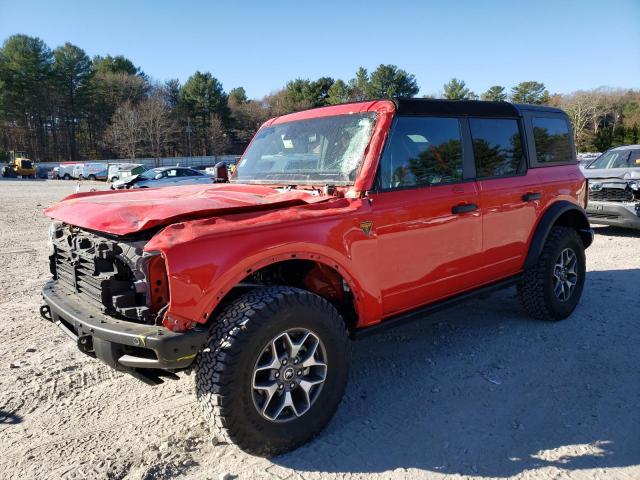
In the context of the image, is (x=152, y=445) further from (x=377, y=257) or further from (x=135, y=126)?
(x=135, y=126)

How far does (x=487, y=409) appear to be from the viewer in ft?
10.2

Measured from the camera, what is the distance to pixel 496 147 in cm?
407

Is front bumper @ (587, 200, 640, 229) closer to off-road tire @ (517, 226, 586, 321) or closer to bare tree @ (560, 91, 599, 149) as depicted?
off-road tire @ (517, 226, 586, 321)

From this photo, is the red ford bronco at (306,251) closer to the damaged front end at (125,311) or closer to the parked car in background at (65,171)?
the damaged front end at (125,311)

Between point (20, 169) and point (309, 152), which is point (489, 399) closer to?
point (309, 152)

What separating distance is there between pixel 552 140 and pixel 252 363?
3812 millimetres

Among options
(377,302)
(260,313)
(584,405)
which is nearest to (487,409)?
(584,405)

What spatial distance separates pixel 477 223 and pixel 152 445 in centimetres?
277

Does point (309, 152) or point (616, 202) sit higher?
point (309, 152)

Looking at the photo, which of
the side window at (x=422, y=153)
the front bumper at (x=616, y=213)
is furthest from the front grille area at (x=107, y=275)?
the front bumper at (x=616, y=213)

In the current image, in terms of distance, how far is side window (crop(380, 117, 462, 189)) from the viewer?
10.7 ft

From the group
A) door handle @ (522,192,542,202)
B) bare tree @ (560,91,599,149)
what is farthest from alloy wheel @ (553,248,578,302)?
bare tree @ (560,91,599,149)

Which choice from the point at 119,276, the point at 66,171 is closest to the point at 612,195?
the point at 119,276

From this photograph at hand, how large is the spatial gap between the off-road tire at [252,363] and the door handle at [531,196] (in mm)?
2315
